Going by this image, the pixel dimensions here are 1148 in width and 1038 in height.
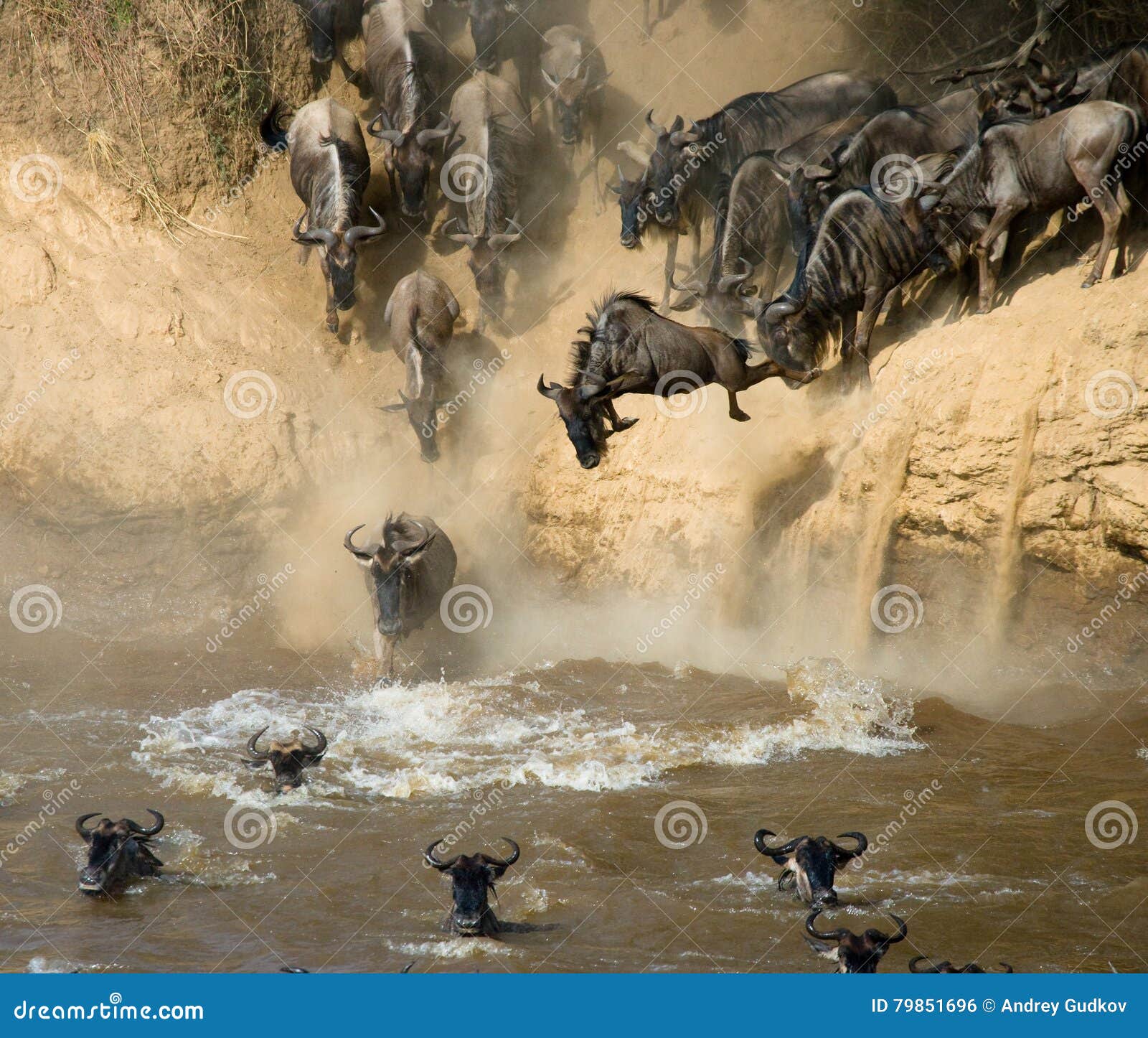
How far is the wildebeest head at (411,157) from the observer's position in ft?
48.3

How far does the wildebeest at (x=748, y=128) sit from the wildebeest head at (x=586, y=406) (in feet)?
12.7

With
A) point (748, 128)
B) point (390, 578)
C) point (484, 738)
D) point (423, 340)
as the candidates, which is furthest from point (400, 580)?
point (748, 128)

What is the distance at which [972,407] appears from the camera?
10.3 meters

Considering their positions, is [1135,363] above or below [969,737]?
above

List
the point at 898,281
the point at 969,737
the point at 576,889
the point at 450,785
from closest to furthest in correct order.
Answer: the point at 576,889 → the point at 450,785 → the point at 969,737 → the point at 898,281

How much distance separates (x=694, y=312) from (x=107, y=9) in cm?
808

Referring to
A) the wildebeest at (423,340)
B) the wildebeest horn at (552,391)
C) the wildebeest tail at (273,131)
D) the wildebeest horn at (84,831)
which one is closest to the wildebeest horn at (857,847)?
the wildebeest horn at (84,831)

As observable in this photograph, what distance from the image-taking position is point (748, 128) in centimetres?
1379

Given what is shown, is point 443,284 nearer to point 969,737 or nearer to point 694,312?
point 694,312

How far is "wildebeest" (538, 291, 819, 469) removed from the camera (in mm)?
10547

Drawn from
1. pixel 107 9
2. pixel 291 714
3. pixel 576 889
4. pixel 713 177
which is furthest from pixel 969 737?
pixel 107 9

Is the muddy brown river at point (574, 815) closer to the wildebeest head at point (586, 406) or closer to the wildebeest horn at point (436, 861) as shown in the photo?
the wildebeest horn at point (436, 861)

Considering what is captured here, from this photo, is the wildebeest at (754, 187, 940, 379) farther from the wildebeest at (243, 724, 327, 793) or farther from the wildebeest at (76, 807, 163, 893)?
the wildebeest at (76, 807, 163, 893)

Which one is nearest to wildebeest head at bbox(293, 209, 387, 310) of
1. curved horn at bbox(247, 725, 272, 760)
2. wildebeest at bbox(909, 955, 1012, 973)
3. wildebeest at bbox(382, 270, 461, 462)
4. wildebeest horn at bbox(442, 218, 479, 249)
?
wildebeest at bbox(382, 270, 461, 462)
